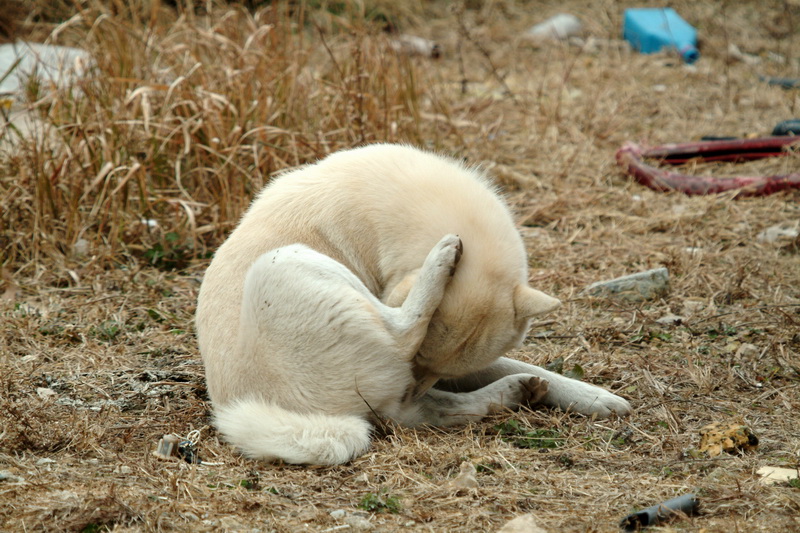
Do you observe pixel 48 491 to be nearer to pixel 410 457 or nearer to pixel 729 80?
pixel 410 457

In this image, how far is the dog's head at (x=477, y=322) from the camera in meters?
3.43

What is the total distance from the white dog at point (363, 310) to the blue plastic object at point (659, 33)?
24.2 feet

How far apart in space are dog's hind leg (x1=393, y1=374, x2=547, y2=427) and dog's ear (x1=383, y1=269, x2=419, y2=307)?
0.46m

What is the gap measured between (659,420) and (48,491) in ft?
8.07

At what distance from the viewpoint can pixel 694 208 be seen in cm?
628

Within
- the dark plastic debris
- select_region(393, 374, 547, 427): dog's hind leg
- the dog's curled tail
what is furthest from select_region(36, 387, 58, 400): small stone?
the dark plastic debris

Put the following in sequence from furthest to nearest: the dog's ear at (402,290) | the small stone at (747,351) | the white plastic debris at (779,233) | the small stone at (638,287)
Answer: the white plastic debris at (779,233) < the small stone at (638,287) < the small stone at (747,351) < the dog's ear at (402,290)

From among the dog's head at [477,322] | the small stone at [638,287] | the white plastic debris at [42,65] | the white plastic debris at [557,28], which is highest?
the white plastic debris at [42,65]

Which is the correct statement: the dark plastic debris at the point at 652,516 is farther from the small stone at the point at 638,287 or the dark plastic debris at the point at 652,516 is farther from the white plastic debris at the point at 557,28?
the white plastic debris at the point at 557,28

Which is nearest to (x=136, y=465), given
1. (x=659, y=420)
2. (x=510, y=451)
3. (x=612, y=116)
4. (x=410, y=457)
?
(x=410, y=457)

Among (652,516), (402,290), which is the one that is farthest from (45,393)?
(652,516)

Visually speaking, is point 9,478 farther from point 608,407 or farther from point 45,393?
point 608,407

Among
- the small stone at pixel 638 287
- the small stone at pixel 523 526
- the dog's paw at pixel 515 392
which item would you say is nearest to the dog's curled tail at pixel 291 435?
the dog's paw at pixel 515 392

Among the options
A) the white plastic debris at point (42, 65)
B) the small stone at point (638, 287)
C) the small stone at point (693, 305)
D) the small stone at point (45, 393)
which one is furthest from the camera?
the white plastic debris at point (42, 65)
